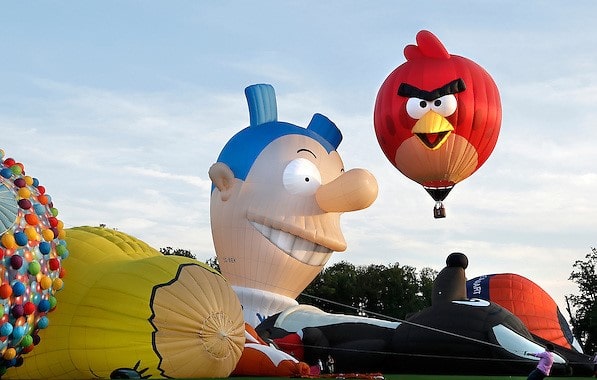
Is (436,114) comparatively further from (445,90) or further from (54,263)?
(54,263)

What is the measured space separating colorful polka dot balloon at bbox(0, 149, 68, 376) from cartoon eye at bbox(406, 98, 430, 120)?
32.5 ft

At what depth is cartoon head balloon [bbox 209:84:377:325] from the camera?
51.9 feet

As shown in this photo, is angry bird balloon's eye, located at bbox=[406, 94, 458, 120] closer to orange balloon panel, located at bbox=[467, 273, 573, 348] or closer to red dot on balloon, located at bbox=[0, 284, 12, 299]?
orange balloon panel, located at bbox=[467, 273, 573, 348]

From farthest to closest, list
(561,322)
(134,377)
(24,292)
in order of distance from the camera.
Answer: (561,322)
(134,377)
(24,292)

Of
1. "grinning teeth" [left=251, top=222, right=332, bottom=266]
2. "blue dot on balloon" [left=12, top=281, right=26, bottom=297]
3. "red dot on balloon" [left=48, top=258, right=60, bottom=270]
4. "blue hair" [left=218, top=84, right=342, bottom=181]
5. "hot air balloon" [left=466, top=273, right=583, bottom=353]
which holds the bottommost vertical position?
"blue dot on balloon" [left=12, top=281, right=26, bottom=297]

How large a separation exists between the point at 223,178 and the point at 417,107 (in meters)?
3.79

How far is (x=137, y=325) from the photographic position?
26.1 ft

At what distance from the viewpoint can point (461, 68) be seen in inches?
658

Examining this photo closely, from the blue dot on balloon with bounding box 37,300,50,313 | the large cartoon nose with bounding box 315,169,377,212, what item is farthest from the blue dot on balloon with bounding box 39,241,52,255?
the large cartoon nose with bounding box 315,169,377,212

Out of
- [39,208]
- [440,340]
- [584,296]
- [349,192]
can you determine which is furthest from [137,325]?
[584,296]

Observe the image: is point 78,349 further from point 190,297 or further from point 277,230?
point 277,230

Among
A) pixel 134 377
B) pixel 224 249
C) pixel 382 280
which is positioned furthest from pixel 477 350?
pixel 382 280

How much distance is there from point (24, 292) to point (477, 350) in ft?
21.3

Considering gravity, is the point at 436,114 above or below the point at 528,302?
above
